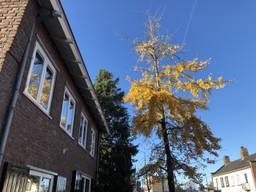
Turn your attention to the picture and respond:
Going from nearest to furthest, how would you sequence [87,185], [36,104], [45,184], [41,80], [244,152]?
[36,104] → [41,80] → [45,184] → [87,185] → [244,152]

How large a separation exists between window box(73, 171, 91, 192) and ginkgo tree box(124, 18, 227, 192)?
4.72 metres

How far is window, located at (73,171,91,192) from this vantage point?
338 inches

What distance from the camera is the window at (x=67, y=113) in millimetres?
7624

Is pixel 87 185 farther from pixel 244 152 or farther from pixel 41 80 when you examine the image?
pixel 244 152

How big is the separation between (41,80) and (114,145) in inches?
571

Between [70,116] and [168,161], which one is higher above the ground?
[70,116]

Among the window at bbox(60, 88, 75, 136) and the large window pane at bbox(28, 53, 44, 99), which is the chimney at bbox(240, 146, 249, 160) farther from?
the large window pane at bbox(28, 53, 44, 99)

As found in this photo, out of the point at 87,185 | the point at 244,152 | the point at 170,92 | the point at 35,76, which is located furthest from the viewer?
the point at 244,152

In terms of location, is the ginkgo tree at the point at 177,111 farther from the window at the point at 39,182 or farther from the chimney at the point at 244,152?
the chimney at the point at 244,152

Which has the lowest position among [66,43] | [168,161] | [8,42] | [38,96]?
[168,161]

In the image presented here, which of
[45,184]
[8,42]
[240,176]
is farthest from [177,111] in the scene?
[240,176]

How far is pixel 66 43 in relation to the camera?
6.41 metres

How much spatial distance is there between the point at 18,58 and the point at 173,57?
Result: 1281 cm

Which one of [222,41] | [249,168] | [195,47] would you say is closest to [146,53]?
[195,47]
